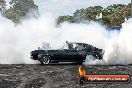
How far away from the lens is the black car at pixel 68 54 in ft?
79.0

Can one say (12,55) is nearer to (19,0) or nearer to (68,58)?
(68,58)

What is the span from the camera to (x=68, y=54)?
24047 millimetres

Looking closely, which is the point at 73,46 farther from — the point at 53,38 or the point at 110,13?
the point at 110,13

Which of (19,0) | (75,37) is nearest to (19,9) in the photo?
(19,0)

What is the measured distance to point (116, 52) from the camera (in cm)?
2480

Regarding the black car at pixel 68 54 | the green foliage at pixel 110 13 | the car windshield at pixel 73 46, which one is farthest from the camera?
the green foliage at pixel 110 13


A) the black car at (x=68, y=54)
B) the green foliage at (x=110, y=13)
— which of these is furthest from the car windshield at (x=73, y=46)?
the green foliage at (x=110, y=13)

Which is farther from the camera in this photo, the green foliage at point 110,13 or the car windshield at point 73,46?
the green foliage at point 110,13

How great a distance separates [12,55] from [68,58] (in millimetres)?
4768

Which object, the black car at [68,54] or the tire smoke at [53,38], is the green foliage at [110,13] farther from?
the black car at [68,54]

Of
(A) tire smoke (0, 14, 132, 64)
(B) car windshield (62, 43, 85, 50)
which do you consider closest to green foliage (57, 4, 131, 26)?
(A) tire smoke (0, 14, 132, 64)

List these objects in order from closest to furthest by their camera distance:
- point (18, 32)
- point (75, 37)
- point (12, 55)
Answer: point (12, 55)
point (18, 32)
point (75, 37)

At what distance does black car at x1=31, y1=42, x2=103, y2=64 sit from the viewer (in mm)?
24094

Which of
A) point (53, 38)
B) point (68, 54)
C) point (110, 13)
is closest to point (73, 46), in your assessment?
point (68, 54)
